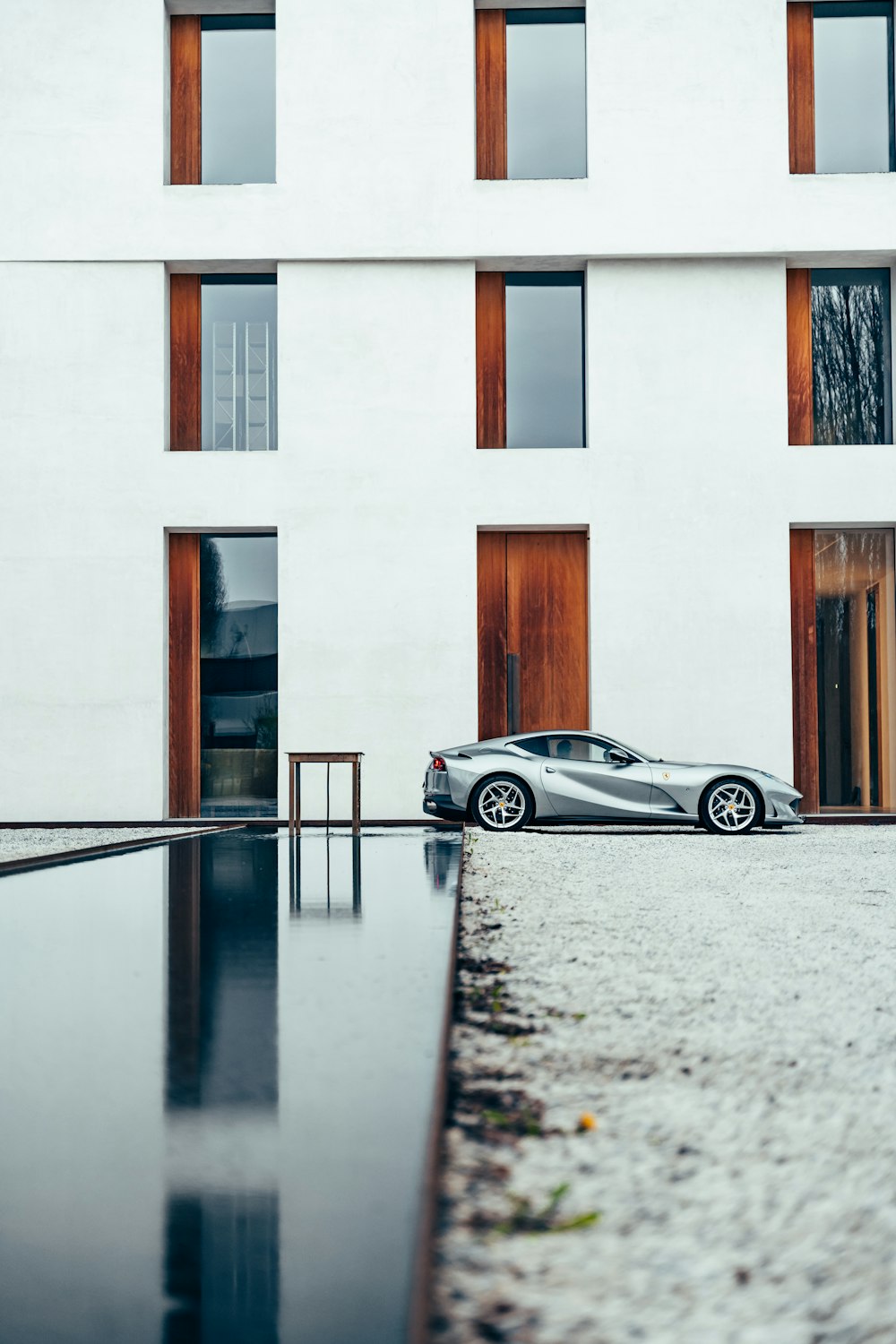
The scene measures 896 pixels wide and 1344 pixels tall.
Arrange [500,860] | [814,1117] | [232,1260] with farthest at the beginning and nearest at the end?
[500,860]
[814,1117]
[232,1260]

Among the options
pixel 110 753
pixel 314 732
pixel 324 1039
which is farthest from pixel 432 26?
pixel 324 1039

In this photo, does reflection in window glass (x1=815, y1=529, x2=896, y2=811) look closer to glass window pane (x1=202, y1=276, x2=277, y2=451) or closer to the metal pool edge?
glass window pane (x1=202, y1=276, x2=277, y2=451)

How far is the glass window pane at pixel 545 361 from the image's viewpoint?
50.8ft

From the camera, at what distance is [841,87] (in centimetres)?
1580

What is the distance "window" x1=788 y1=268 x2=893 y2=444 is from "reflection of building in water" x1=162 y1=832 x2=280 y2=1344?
13.0 meters

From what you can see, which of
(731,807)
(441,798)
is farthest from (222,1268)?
(731,807)

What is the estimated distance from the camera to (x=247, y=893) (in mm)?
5934

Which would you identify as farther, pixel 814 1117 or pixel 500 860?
pixel 500 860

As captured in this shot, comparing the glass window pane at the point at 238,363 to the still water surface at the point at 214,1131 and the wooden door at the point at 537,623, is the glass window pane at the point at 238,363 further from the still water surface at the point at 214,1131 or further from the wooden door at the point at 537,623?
the still water surface at the point at 214,1131

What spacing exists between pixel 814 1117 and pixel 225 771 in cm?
1325

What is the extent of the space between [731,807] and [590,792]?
57.0 inches

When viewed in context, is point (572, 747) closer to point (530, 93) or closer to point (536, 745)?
point (536, 745)

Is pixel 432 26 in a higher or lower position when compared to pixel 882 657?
higher

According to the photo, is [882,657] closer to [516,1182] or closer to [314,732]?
[314,732]
